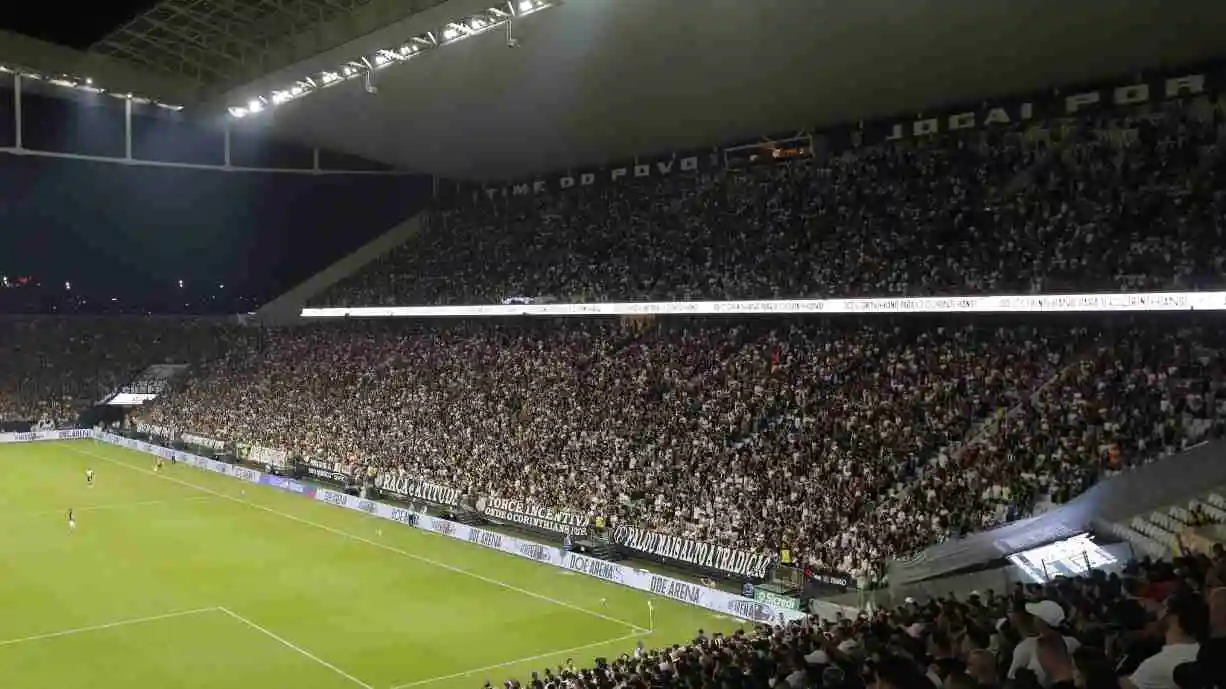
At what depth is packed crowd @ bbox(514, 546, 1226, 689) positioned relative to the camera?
5.38m

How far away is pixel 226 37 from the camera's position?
1523 inches

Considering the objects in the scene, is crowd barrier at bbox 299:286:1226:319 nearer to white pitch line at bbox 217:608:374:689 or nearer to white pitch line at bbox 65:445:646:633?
white pitch line at bbox 65:445:646:633

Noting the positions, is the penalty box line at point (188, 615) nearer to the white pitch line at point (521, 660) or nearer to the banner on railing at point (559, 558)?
the white pitch line at point (521, 660)

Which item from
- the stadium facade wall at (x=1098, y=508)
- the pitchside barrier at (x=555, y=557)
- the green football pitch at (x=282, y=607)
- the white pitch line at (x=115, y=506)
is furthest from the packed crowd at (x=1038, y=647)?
the white pitch line at (x=115, y=506)

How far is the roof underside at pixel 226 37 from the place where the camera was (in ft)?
115

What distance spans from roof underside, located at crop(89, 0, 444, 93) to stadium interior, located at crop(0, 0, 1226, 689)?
0.22 m

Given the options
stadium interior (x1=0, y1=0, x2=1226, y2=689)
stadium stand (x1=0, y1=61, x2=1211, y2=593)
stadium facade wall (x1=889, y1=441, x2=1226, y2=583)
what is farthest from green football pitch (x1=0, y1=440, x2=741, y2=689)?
stadium facade wall (x1=889, y1=441, x2=1226, y2=583)

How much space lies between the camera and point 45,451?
59156 millimetres

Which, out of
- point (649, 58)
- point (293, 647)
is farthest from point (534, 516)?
point (649, 58)

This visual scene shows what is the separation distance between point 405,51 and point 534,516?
15683mm

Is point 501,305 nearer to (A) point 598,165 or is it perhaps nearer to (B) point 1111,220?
(A) point 598,165

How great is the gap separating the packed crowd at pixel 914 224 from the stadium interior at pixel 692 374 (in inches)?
7.0

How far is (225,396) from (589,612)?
42.3 meters

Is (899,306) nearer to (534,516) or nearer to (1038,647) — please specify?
(534,516)
